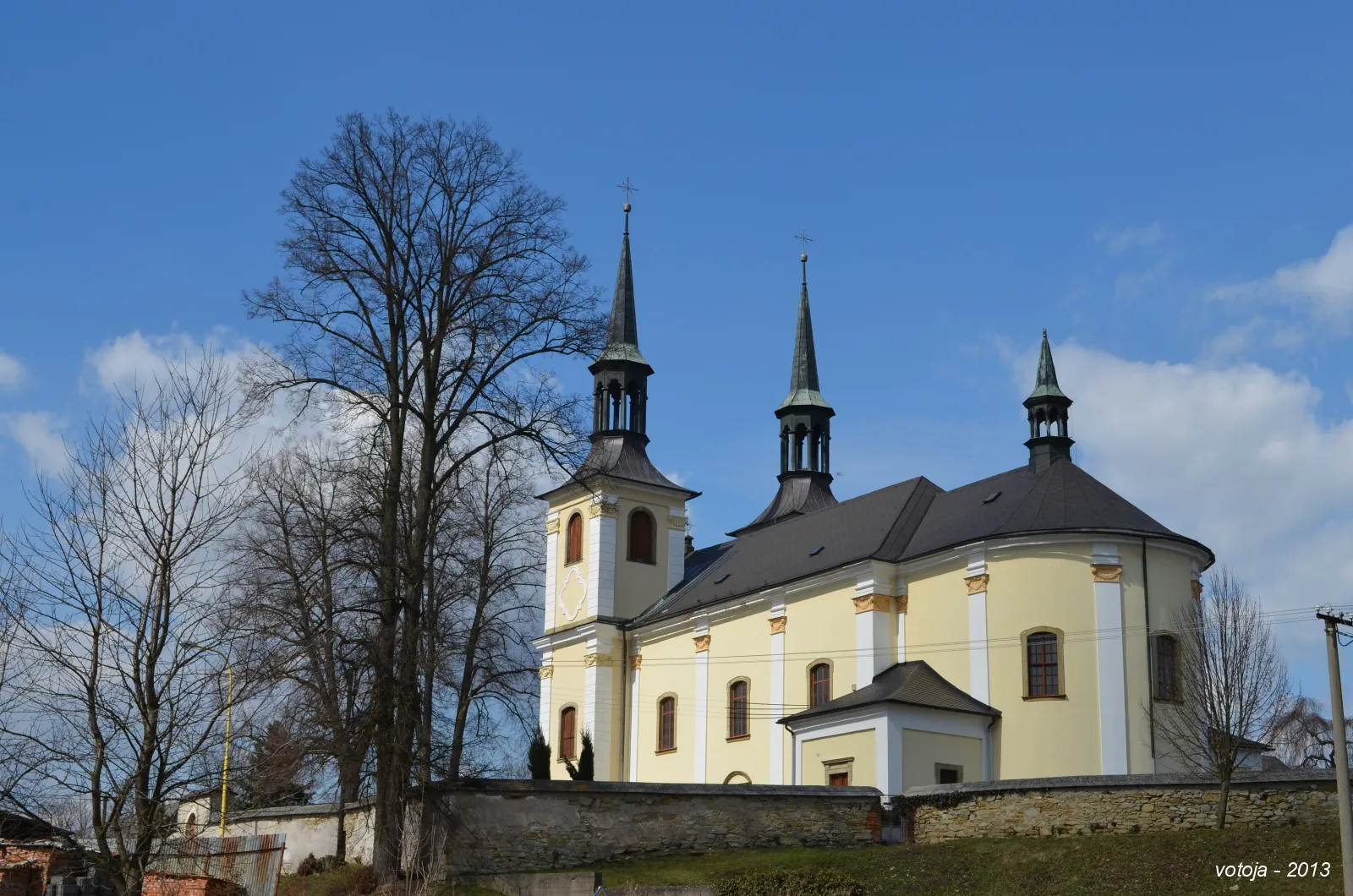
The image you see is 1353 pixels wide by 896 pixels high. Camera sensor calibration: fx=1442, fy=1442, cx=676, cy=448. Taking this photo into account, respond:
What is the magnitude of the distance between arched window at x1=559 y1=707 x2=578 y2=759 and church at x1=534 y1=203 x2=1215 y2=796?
0.09 metres

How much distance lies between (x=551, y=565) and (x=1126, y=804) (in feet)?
94.8

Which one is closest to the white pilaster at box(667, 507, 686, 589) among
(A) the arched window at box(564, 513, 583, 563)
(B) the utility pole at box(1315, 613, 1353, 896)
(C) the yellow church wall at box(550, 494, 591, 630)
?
(C) the yellow church wall at box(550, 494, 591, 630)

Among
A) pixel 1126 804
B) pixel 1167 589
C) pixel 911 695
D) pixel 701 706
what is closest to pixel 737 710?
pixel 701 706

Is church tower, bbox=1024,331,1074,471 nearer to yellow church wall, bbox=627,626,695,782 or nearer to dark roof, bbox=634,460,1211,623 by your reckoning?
dark roof, bbox=634,460,1211,623

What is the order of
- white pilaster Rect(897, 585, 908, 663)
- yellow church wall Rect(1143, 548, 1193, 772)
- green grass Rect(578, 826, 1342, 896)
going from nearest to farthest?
green grass Rect(578, 826, 1342, 896), yellow church wall Rect(1143, 548, 1193, 772), white pilaster Rect(897, 585, 908, 663)

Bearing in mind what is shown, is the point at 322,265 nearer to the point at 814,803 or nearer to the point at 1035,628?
the point at 814,803

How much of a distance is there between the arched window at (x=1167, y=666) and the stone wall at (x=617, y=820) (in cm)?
1027

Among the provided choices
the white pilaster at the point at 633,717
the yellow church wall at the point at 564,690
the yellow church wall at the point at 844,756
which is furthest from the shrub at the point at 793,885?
the yellow church wall at the point at 564,690

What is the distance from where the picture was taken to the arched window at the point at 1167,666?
32812mm

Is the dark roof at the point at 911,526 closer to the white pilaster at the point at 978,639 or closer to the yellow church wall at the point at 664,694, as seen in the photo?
the white pilaster at the point at 978,639

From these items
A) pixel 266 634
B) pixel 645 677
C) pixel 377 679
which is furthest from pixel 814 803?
pixel 645 677

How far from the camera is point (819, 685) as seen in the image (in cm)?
3753

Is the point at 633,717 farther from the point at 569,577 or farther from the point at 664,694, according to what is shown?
the point at 569,577

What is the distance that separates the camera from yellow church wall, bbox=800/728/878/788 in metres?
32.0
